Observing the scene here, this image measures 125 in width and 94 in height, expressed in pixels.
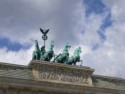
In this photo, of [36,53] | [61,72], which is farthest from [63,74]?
[36,53]

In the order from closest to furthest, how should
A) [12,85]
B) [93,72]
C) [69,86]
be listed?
[12,85]
[69,86]
[93,72]

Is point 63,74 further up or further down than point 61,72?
further down

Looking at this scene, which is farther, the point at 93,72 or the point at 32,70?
the point at 93,72

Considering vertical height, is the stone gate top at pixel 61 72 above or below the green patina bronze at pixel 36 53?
below

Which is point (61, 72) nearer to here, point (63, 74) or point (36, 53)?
point (63, 74)

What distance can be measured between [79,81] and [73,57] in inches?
82.4

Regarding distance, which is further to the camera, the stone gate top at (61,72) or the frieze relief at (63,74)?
the frieze relief at (63,74)

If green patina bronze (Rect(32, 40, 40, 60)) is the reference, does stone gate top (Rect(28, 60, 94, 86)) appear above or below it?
below

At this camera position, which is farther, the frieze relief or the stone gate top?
the frieze relief

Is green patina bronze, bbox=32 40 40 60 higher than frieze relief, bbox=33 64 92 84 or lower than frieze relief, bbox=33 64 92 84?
higher

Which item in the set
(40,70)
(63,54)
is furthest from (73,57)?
(40,70)

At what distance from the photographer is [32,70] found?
96.2 feet

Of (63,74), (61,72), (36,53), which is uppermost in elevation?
(36,53)

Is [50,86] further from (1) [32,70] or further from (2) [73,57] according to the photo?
(2) [73,57]
